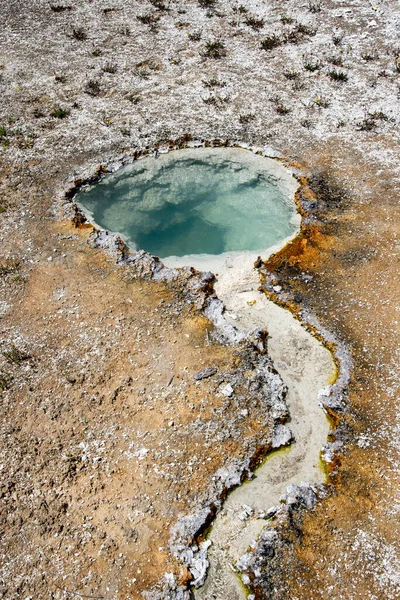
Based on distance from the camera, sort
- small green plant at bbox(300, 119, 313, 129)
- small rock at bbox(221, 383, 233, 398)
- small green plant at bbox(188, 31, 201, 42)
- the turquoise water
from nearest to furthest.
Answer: small rock at bbox(221, 383, 233, 398) → the turquoise water → small green plant at bbox(300, 119, 313, 129) → small green plant at bbox(188, 31, 201, 42)

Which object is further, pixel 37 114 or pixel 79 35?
pixel 79 35

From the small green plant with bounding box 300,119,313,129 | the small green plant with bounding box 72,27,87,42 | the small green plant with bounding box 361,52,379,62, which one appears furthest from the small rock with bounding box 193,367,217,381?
the small green plant with bounding box 72,27,87,42

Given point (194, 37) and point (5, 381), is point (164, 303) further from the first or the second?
point (194, 37)

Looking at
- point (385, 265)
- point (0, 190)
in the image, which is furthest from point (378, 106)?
point (0, 190)

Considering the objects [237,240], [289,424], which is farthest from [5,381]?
[237,240]

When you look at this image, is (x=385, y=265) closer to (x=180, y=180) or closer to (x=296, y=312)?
(x=296, y=312)

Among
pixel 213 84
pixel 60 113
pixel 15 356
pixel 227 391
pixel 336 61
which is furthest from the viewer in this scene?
pixel 336 61

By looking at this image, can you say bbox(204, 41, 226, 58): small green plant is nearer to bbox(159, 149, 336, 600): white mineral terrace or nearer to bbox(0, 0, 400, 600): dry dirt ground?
bbox(0, 0, 400, 600): dry dirt ground
